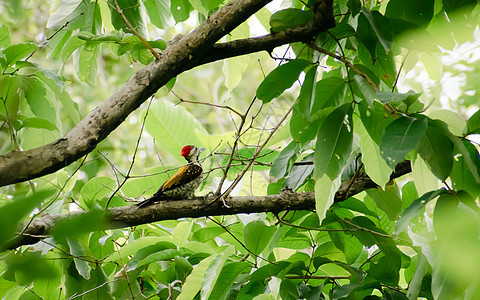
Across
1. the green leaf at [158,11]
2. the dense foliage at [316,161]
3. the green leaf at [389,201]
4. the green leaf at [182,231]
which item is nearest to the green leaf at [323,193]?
the dense foliage at [316,161]

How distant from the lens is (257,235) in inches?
69.9

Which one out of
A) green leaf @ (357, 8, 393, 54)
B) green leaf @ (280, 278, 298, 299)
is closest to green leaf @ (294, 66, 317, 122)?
green leaf @ (357, 8, 393, 54)

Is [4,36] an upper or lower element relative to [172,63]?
upper

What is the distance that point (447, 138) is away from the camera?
1193 mm

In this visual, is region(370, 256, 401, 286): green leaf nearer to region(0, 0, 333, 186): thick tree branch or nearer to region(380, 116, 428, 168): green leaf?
region(380, 116, 428, 168): green leaf

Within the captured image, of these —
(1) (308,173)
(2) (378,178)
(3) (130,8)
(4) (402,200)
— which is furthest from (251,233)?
(3) (130,8)

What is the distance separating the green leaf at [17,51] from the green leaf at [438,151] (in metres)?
1.13

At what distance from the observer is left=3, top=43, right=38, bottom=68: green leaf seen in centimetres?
143

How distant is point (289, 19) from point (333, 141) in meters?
0.38

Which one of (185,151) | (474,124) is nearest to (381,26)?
(474,124)

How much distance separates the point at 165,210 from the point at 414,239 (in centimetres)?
84

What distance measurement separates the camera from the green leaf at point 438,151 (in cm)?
118

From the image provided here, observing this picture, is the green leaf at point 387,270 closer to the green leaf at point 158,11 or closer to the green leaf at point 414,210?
the green leaf at point 414,210

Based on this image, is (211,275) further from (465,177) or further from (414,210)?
(465,177)
